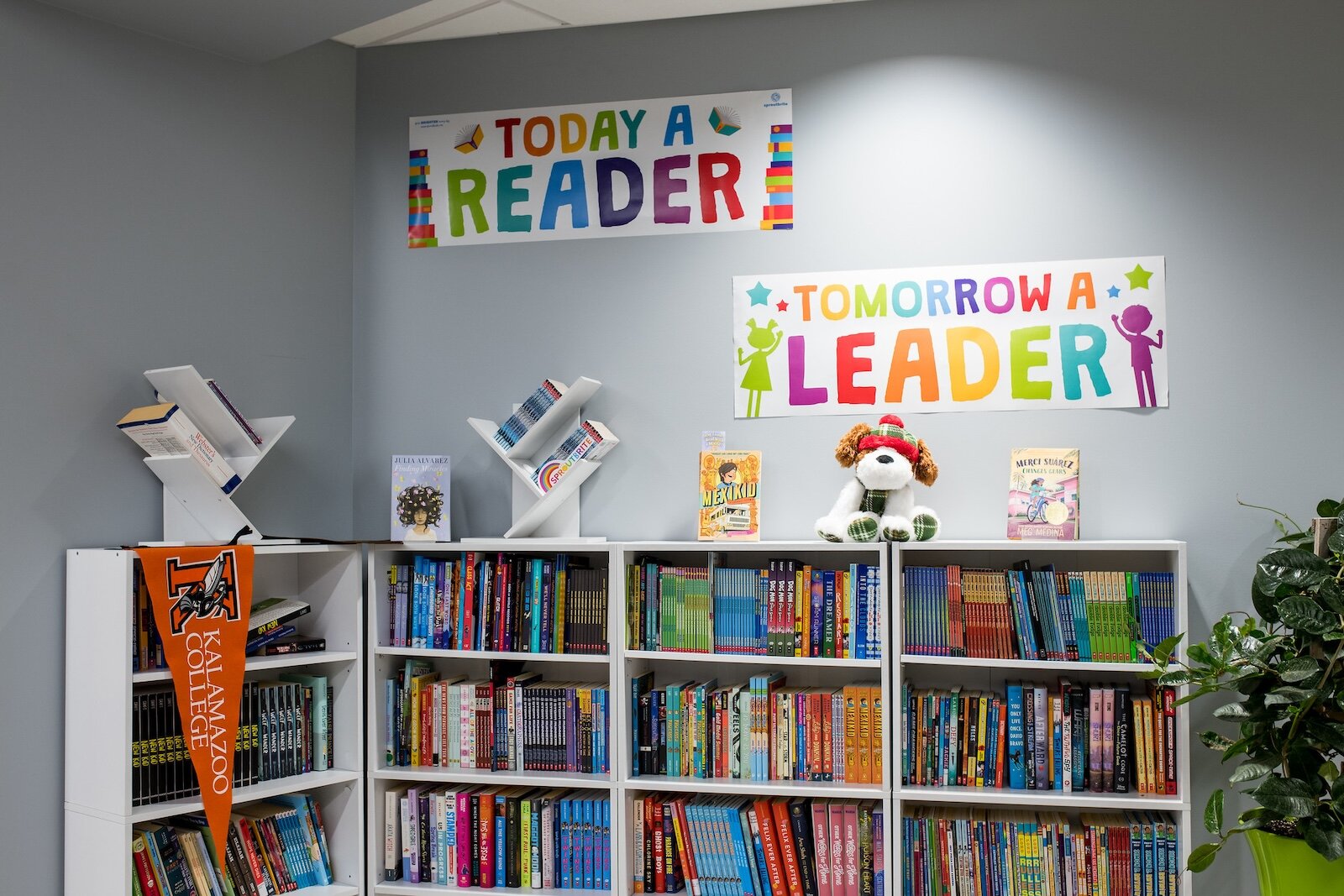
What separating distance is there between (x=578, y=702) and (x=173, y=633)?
1028 mm

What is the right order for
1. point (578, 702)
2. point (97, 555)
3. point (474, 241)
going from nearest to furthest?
point (97, 555), point (578, 702), point (474, 241)

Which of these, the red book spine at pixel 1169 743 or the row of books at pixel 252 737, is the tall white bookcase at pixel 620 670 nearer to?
the row of books at pixel 252 737

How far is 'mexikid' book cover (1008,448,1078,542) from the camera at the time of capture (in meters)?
2.85

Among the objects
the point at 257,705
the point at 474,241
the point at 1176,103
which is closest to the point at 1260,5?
the point at 1176,103

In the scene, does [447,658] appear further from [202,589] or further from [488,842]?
[202,589]

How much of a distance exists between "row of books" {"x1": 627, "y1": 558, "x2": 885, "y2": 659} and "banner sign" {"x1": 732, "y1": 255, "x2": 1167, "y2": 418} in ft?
1.63

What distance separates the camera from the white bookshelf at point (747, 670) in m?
2.84

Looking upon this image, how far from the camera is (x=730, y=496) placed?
10.2 feet

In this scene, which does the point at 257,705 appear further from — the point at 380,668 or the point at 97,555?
the point at 97,555

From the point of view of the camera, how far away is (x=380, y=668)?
10.6 ft

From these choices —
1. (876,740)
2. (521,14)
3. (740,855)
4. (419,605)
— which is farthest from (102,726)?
(521,14)

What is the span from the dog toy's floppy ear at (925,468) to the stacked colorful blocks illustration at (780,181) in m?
0.74

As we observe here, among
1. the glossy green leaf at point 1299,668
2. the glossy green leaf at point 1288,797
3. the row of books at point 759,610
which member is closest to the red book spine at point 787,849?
the row of books at point 759,610

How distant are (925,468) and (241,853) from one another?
6.52 feet
